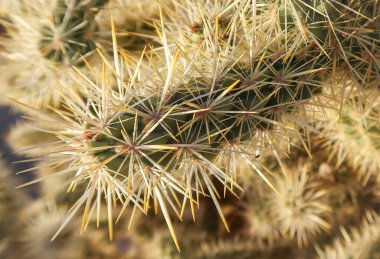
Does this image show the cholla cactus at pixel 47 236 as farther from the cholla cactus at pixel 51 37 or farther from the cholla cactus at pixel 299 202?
the cholla cactus at pixel 299 202

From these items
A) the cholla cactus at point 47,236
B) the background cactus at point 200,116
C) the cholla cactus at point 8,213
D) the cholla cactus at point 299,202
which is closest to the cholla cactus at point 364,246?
the background cactus at point 200,116

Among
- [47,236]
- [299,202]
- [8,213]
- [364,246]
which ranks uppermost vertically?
[8,213]

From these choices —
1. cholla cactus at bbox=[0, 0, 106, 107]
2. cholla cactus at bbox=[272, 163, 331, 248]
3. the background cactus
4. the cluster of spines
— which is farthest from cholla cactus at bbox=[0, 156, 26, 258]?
cholla cactus at bbox=[272, 163, 331, 248]

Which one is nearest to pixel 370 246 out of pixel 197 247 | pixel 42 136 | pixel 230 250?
A: pixel 230 250

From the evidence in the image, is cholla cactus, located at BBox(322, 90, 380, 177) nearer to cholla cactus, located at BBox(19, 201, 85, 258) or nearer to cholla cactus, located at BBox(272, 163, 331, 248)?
cholla cactus, located at BBox(272, 163, 331, 248)

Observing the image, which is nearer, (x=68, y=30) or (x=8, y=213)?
(x=68, y=30)

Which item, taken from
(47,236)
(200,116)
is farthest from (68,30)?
(47,236)

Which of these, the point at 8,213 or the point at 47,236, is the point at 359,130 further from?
the point at 8,213

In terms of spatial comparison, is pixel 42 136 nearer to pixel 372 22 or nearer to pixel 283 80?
pixel 283 80
